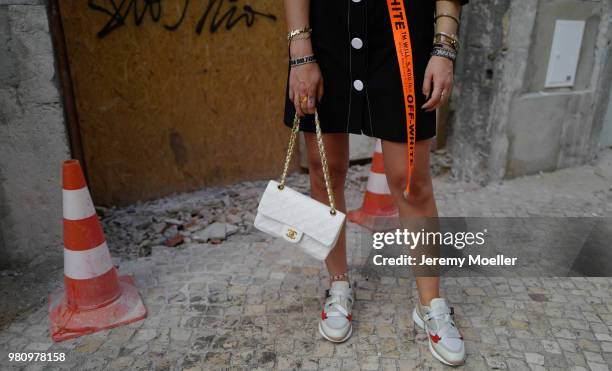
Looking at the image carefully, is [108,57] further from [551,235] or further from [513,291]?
[551,235]

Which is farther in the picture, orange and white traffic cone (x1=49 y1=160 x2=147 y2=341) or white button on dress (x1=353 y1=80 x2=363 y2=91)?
orange and white traffic cone (x1=49 y1=160 x2=147 y2=341)

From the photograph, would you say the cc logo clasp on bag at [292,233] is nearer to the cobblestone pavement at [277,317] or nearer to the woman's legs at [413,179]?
the woman's legs at [413,179]

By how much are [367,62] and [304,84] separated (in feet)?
0.92

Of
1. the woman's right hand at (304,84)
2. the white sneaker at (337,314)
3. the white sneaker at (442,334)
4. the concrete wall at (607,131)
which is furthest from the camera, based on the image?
the concrete wall at (607,131)

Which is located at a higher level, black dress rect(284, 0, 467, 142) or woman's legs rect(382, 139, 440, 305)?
black dress rect(284, 0, 467, 142)

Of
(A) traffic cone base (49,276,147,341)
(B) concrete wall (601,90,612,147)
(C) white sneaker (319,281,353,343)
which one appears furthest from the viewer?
(B) concrete wall (601,90,612,147)

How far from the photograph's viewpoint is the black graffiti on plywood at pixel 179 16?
3549 mm

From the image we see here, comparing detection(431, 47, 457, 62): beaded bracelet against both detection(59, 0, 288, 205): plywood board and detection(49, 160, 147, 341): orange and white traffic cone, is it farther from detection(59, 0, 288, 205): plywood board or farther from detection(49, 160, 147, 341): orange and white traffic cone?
detection(59, 0, 288, 205): plywood board

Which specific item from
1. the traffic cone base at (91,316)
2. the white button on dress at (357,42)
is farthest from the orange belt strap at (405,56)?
the traffic cone base at (91,316)

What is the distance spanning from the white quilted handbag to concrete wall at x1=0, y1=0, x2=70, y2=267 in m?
1.46

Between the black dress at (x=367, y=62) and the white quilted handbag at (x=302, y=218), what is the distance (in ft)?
0.54

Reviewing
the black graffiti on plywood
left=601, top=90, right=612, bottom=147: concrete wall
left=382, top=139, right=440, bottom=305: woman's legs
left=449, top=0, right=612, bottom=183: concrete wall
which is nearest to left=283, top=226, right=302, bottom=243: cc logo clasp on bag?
left=382, top=139, right=440, bottom=305: woman's legs

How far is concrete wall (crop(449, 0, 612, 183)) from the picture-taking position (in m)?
3.96

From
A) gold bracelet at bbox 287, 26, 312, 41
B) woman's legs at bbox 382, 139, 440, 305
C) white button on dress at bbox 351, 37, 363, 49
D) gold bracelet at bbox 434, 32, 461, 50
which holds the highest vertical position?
gold bracelet at bbox 287, 26, 312, 41
